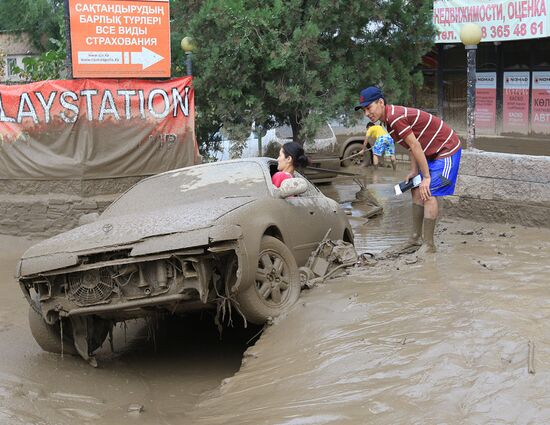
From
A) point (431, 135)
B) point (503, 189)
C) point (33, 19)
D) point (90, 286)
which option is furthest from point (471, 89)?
point (33, 19)

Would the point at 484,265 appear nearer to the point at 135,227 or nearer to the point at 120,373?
the point at 135,227

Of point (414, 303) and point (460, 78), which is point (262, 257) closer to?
point (414, 303)

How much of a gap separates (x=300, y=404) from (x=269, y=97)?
31.2 feet

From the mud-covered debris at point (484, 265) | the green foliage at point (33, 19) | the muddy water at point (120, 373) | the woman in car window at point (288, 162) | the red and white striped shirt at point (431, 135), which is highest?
the green foliage at point (33, 19)

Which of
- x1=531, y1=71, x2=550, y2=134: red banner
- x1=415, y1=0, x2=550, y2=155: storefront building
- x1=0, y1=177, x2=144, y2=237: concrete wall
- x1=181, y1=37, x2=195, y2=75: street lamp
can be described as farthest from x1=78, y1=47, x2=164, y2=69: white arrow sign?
x1=531, y1=71, x2=550, y2=134: red banner

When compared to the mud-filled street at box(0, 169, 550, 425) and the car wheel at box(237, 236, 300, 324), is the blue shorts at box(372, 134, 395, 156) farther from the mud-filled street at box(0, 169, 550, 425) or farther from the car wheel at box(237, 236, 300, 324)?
the car wheel at box(237, 236, 300, 324)

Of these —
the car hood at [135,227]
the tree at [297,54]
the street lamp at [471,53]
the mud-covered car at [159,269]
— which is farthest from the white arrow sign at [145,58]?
the car hood at [135,227]

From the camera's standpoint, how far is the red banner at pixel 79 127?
11.4 m

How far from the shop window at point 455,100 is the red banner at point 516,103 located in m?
1.15

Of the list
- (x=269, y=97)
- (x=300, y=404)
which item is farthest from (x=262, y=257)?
(x=269, y=97)

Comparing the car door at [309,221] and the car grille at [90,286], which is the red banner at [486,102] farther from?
the car grille at [90,286]

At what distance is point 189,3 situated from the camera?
45.7 ft

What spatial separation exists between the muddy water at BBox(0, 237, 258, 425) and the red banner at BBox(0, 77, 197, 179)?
3.44 metres

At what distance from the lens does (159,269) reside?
231 inches
